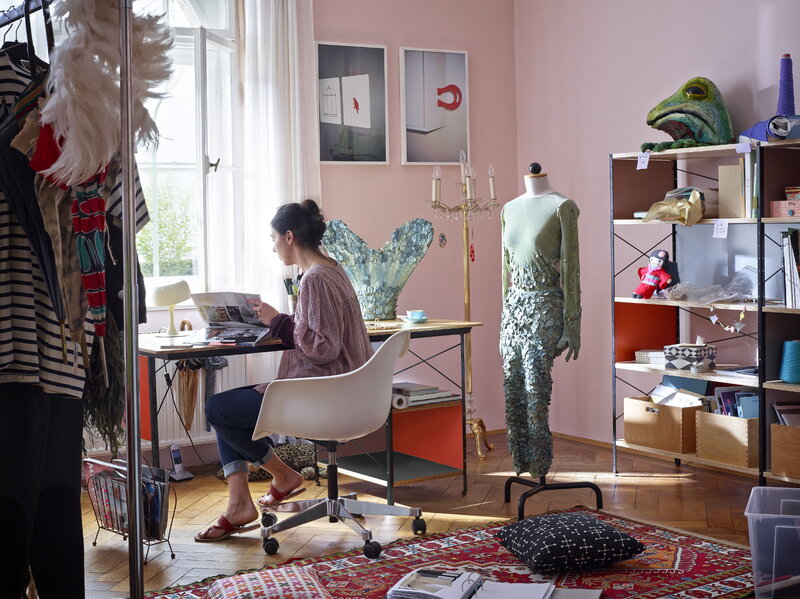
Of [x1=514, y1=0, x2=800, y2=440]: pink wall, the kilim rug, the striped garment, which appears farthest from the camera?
[x1=514, y1=0, x2=800, y2=440]: pink wall

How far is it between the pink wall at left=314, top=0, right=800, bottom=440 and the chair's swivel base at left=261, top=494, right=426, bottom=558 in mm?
1948

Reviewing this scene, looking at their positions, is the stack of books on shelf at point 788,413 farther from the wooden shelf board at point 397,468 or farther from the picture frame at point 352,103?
the picture frame at point 352,103

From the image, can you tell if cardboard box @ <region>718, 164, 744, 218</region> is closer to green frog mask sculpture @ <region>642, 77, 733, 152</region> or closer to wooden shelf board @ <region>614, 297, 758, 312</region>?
green frog mask sculpture @ <region>642, 77, 733, 152</region>

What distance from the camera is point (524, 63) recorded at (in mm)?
5680

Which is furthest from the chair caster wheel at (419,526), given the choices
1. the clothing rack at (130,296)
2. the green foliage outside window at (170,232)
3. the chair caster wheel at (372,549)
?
the clothing rack at (130,296)

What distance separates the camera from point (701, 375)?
4227 mm

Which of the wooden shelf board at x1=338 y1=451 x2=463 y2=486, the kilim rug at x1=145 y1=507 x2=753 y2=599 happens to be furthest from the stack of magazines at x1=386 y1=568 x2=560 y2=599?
the wooden shelf board at x1=338 y1=451 x2=463 y2=486

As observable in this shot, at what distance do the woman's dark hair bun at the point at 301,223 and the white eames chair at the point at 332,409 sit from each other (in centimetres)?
54

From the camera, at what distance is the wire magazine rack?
A: 3252 millimetres

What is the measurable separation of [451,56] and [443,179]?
72 centimetres

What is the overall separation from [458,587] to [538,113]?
3491mm

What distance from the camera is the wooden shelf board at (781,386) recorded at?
12.4 ft

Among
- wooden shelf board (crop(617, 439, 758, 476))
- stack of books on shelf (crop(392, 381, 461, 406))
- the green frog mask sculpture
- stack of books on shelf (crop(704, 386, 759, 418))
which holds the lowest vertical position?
wooden shelf board (crop(617, 439, 758, 476))

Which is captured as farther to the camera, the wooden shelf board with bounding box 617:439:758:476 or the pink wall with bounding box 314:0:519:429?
the pink wall with bounding box 314:0:519:429
